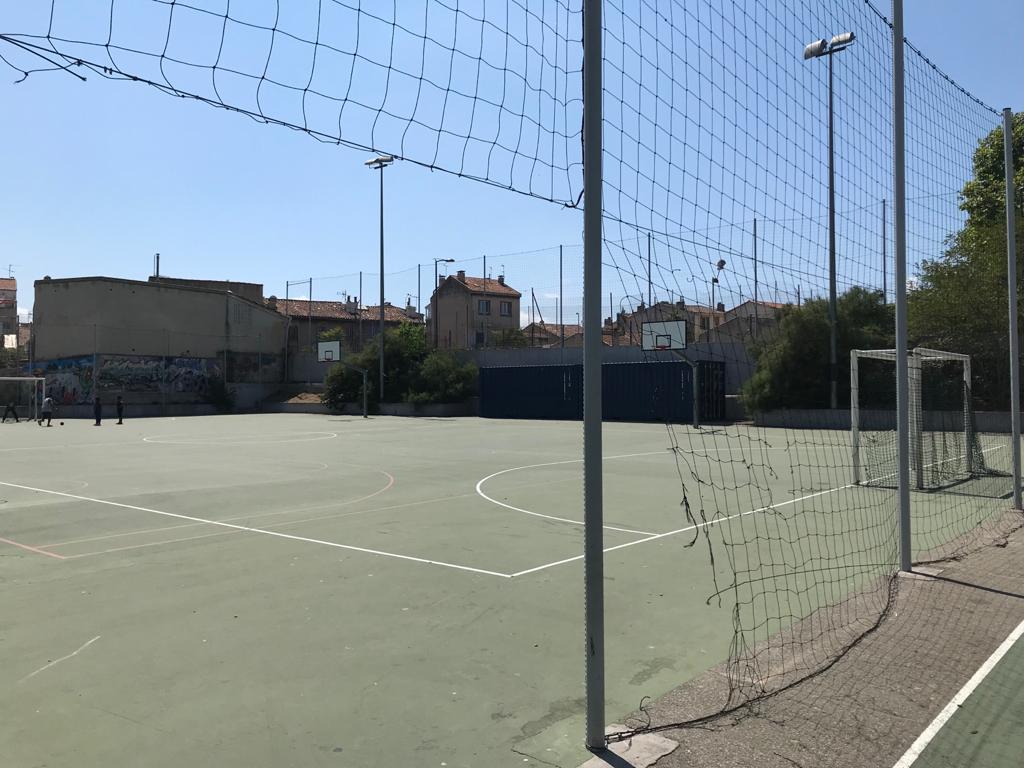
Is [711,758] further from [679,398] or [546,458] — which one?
[679,398]

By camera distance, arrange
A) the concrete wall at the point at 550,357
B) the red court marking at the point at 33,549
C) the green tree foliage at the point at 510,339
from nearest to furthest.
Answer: the red court marking at the point at 33,549 → the concrete wall at the point at 550,357 → the green tree foliage at the point at 510,339

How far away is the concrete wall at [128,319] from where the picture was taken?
150ft

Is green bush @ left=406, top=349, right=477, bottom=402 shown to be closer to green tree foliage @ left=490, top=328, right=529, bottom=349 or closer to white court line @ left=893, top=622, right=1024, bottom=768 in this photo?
green tree foliage @ left=490, top=328, right=529, bottom=349

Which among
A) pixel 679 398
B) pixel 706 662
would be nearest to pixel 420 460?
pixel 706 662

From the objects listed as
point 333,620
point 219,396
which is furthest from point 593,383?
point 219,396

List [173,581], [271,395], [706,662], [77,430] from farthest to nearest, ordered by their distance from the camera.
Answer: [271,395] < [77,430] < [173,581] < [706,662]

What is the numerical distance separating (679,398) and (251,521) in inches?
1103

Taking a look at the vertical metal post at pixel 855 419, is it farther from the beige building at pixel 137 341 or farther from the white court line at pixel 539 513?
the beige building at pixel 137 341

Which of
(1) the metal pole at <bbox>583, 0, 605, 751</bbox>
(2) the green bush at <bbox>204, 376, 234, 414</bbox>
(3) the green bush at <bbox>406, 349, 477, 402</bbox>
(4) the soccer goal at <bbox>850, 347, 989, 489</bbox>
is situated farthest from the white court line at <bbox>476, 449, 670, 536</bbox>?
(2) the green bush at <bbox>204, 376, 234, 414</bbox>

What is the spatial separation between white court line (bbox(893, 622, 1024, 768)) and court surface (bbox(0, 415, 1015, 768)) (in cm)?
131

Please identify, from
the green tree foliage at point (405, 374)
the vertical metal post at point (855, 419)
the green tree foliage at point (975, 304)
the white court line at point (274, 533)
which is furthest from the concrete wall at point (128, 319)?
the vertical metal post at point (855, 419)

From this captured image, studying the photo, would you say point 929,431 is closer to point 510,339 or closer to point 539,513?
point 539,513

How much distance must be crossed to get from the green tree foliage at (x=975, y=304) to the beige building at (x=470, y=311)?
1234 inches

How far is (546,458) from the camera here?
18828 mm
